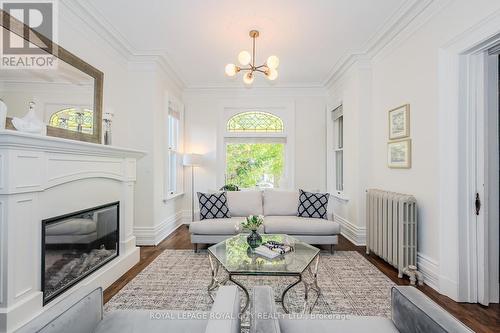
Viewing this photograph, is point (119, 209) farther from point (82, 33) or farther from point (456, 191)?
point (456, 191)

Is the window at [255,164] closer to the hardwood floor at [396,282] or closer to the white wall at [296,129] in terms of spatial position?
the white wall at [296,129]

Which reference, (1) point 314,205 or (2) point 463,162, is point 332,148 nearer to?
(1) point 314,205

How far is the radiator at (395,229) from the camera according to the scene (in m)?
2.72

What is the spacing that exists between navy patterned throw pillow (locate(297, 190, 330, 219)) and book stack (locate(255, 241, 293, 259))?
161 cm

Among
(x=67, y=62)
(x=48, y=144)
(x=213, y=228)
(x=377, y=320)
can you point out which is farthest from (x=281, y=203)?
(x=67, y=62)

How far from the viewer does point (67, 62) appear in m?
2.52

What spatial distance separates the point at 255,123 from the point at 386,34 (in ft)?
9.65

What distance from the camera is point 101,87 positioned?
3.10 metres

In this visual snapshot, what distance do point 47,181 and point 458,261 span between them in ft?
11.6

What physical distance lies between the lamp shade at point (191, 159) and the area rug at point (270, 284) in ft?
6.74

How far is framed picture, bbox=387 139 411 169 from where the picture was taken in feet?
9.62

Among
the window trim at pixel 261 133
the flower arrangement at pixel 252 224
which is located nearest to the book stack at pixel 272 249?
the flower arrangement at pixel 252 224

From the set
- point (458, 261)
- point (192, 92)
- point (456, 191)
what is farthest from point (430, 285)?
point (192, 92)

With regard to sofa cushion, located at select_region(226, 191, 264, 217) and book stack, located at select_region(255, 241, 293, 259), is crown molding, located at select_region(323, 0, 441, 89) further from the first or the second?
book stack, located at select_region(255, 241, 293, 259)
